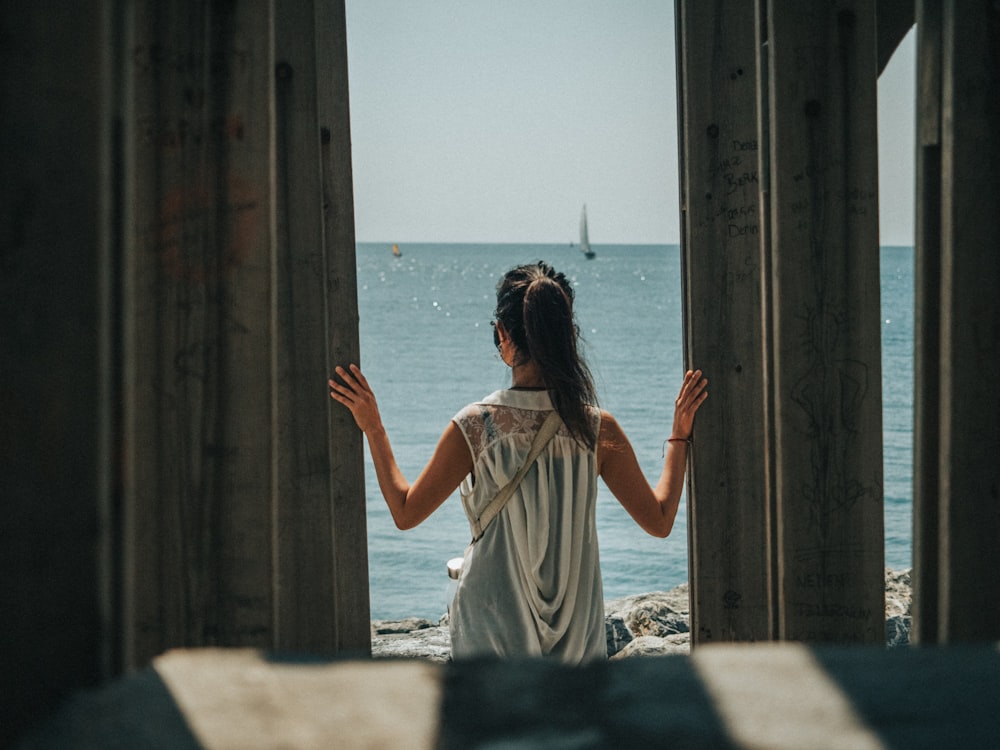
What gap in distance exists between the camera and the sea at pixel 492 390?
A: 446 inches

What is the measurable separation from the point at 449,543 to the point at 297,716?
36.4ft

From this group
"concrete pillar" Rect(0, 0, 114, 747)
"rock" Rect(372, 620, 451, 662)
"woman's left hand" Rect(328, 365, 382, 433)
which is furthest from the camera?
"rock" Rect(372, 620, 451, 662)

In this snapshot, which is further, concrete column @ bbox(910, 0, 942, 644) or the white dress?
the white dress

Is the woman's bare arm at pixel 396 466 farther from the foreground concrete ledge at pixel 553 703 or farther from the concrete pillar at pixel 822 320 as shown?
the foreground concrete ledge at pixel 553 703

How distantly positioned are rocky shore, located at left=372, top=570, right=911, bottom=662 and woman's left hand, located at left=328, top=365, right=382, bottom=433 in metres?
2.93

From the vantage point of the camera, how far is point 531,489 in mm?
3080

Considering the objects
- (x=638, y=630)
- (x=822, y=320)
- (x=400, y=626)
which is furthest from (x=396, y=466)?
(x=400, y=626)

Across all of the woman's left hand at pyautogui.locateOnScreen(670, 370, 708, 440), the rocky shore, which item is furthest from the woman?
the rocky shore

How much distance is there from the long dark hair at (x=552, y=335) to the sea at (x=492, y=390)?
172mm

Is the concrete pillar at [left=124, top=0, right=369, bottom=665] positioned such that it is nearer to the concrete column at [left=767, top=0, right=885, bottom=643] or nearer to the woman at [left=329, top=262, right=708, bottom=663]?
the concrete column at [left=767, top=0, right=885, bottom=643]

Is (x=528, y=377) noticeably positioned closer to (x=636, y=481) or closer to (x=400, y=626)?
(x=636, y=481)

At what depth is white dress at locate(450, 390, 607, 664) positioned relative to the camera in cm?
306

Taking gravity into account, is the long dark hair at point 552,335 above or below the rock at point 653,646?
above

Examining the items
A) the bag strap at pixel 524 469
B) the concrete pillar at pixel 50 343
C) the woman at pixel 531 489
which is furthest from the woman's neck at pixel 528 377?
the concrete pillar at pixel 50 343
